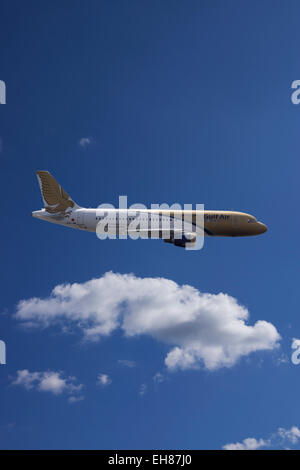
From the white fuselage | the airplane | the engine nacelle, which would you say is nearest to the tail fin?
the airplane

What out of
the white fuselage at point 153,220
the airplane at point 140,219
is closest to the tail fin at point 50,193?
the airplane at point 140,219

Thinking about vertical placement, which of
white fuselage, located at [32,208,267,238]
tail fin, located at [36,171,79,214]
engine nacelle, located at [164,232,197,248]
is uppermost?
tail fin, located at [36,171,79,214]

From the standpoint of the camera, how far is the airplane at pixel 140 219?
75.4 meters

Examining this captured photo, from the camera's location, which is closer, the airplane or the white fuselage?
the airplane

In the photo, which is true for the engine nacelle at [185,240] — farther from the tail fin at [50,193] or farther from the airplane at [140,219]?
the tail fin at [50,193]

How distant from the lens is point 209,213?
76312 millimetres

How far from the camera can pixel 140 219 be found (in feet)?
248

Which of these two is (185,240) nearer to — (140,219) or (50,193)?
(140,219)

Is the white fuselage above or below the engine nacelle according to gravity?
above

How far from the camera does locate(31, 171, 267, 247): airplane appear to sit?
7538 cm

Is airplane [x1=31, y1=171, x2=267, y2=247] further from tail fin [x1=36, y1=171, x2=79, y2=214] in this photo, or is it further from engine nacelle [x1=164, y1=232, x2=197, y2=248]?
engine nacelle [x1=164, y1=232, x2=197, y2=248]

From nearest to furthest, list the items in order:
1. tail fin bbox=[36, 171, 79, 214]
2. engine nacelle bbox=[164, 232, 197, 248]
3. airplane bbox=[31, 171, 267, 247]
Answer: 1. engine nacelle bbox=[164, 232, 197, 248]
2. airplane bbox=[31, 171, 267, 247]
3. tail fin bbox=[36, 171, 79, 214]

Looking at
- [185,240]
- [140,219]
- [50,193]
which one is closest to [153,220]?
[140,219]
